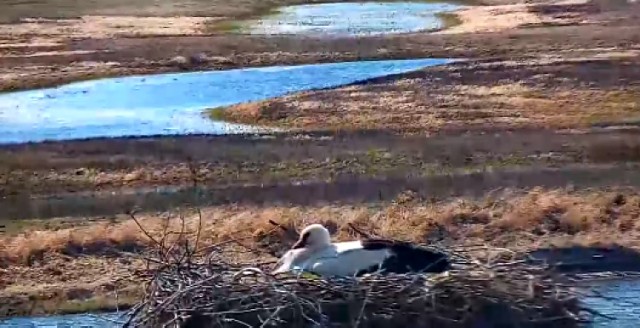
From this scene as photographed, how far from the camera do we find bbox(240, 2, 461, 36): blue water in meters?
54.2

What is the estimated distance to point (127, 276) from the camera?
13.4 metres

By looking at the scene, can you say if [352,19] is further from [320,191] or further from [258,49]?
[320,191]

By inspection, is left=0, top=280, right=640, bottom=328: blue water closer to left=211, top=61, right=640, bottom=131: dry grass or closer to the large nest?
the large nest

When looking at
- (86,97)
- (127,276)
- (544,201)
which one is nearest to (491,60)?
(86,97)

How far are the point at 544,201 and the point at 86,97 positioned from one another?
803 inches

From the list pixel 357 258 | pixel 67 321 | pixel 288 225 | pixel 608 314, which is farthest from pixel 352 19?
pixel 357 258

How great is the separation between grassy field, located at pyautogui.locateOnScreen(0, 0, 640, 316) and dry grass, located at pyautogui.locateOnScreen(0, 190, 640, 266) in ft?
0.11

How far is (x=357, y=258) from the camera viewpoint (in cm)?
1070

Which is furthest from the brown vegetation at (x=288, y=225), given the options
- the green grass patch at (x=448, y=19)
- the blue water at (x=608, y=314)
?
the green grass patch at (x=448, y=19)

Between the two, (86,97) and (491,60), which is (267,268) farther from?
(491,60)

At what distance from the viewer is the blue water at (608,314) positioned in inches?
456

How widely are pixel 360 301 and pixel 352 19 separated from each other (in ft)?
170

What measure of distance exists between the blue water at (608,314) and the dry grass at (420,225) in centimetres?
202

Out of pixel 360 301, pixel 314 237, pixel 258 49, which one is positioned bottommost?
pixel 258 49
